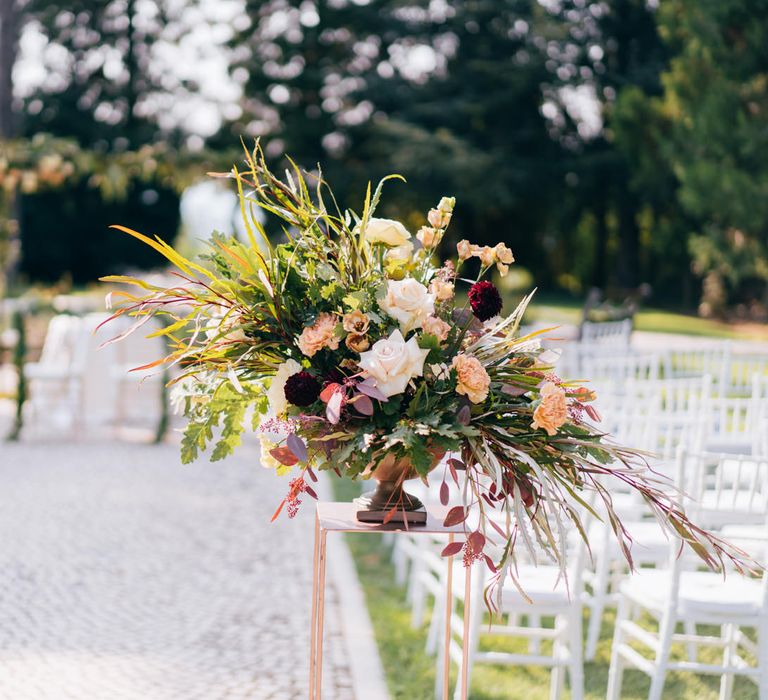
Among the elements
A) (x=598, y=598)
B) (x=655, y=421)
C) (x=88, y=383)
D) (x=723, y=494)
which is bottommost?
(x=598, y=598)

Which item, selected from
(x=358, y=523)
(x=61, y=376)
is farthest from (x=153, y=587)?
(x=61, y=376)

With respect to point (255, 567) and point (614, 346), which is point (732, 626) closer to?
point (255, 567)

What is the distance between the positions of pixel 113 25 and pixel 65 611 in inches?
1160

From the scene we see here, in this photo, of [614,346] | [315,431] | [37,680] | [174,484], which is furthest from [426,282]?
[614,346]

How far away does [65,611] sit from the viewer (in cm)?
532

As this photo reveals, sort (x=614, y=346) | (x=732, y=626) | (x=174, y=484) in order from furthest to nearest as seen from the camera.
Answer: (x=614, y=346) → (x=174, y=484) → (x=732, y=626)

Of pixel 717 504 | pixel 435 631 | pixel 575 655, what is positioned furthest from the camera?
pixel 435 631

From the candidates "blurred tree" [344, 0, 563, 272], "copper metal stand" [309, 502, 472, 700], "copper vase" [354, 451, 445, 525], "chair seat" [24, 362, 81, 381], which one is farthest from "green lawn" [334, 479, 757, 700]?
"blurred tree" [344, 0, 563, 272]

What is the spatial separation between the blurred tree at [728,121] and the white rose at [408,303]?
1416 cm

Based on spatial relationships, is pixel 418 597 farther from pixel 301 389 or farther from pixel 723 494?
pixel 301 389

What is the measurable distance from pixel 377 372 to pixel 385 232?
431mm

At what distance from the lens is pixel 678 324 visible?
85.5 ft

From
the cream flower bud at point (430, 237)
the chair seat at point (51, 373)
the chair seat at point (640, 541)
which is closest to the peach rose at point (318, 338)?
the cream flower bud at point (430, 237)

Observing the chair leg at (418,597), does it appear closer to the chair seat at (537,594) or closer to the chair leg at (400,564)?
the chair leg at (400,564)
